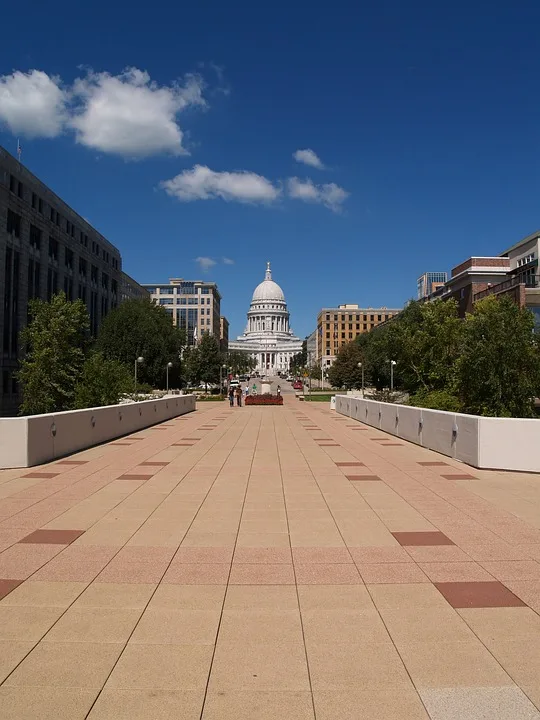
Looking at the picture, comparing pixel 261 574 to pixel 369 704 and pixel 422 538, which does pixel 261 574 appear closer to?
pixel 422 538

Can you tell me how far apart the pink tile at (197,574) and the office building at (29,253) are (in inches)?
1490

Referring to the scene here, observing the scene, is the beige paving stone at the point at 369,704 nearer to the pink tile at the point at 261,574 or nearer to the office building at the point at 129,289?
the pink tile at the point at 261,574

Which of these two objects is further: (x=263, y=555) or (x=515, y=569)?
(x=263, y=555)

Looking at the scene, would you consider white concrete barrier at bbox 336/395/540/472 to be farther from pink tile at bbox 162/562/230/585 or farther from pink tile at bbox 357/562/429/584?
pink tile at bbox 162/562/230/585

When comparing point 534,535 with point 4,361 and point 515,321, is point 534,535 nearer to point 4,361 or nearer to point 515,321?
point 515,321

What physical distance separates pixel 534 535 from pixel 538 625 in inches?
110

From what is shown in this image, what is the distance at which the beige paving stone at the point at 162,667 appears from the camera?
3699mm

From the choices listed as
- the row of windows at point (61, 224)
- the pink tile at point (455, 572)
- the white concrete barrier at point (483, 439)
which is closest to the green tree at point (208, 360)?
the row of windows at point (61, 224)

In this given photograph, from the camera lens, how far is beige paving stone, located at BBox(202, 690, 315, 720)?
3.36 m

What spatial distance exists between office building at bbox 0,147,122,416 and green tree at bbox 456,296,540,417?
2999 cm

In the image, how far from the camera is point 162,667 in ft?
12.8

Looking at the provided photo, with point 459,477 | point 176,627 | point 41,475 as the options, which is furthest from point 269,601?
point 41,475

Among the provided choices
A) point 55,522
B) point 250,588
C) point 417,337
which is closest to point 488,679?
point 250,588

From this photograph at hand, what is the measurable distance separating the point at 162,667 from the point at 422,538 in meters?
4.04
